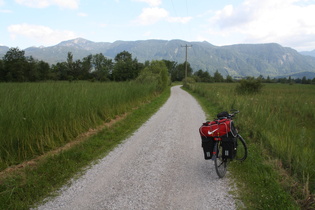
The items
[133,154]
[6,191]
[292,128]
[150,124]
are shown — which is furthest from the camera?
[150,124]

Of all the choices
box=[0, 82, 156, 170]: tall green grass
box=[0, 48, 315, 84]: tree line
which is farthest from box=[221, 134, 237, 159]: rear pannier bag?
box=[0, 48, 315, 84]: tree line

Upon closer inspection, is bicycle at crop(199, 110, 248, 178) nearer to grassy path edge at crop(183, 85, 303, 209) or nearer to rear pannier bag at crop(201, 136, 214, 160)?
rear pannier bag at crop(201, 136, 214, 160)

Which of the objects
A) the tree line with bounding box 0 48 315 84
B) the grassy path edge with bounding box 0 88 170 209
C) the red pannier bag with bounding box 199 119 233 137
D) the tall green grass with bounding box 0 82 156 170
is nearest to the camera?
the grassy path edge with bounding box 0 88 170 209

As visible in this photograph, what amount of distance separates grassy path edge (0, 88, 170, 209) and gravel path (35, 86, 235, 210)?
0.27m

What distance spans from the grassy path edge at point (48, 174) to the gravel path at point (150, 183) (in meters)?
0.27

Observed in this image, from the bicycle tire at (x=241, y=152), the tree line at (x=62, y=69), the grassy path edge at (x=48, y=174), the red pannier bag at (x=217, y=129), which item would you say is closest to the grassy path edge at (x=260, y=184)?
the bicycle tire at (x=241, y=152)

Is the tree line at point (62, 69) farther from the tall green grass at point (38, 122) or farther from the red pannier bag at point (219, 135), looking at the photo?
the red pannier bag at point (219, 135)

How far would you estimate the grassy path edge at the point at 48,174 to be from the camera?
303 centimetres

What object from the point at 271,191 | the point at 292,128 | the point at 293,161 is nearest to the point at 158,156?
the point at 271,191

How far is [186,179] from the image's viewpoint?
3.79 metres

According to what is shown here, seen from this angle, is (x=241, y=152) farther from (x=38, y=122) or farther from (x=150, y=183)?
(x=38, y=122)

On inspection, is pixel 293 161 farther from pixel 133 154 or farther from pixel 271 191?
pixel 133 154

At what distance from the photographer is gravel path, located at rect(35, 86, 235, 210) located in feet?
9.80

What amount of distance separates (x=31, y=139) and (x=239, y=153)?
207 inches
